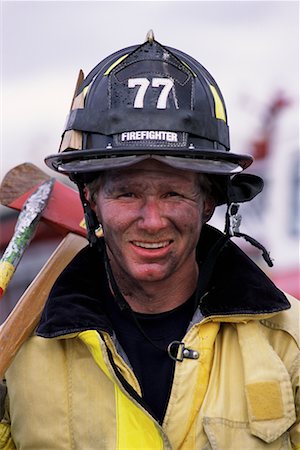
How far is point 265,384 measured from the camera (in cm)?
339

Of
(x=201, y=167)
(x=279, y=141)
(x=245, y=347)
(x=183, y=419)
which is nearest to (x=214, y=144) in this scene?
(x=201, y=167)

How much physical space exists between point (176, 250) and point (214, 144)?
15.6 inches

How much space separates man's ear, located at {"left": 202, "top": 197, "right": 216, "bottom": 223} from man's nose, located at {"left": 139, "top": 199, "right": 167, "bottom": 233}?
30 cm

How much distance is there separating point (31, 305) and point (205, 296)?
2.23 ft

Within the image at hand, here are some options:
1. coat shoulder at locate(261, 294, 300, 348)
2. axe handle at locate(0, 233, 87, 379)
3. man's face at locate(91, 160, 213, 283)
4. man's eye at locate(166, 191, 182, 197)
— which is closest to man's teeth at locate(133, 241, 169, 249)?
man's face at locate(91, 160, 213, 283)

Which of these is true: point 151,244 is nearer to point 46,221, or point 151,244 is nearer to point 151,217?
point 151,217

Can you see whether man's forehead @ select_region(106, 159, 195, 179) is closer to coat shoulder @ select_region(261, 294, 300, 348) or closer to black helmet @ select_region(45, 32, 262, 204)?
black helmet @ select_region(45, 32, 262, 204)

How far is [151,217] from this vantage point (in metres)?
3.41

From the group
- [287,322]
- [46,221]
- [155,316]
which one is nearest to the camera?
[287,322]

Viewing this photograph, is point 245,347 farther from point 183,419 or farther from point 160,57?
point 160,57

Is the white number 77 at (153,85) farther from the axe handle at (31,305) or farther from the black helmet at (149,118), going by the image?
the axe handle at (31,305)

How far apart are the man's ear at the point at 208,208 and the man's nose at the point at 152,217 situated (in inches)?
11.8

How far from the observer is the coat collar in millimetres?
3531

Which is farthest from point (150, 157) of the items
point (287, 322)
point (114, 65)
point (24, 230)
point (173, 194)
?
point (24, 230)
